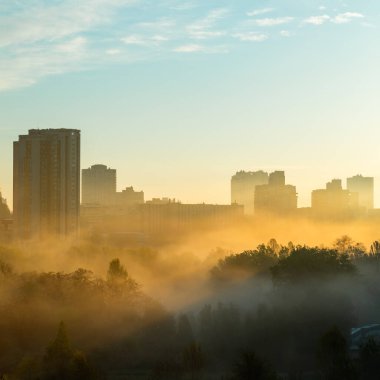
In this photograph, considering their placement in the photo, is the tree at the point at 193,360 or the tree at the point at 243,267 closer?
the tree at the point at 193,360

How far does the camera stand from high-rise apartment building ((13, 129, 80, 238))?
137 metres

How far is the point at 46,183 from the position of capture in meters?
139

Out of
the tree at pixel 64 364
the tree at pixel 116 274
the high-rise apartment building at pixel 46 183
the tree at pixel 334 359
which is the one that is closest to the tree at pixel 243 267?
the tree at pixel 116 274

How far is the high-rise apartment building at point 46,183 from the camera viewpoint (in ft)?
451

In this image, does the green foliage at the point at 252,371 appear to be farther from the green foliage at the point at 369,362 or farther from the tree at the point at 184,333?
the tree at the point at 184,333

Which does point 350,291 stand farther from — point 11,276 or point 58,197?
point 58,197

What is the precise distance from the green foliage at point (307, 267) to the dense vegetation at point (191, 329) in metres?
0.08

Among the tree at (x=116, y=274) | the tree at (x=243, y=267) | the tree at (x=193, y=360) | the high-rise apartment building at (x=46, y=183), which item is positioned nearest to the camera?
the tree at (x=193, y=360)

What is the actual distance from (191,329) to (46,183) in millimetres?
87025

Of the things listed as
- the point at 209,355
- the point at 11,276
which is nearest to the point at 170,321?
the point at 209,355

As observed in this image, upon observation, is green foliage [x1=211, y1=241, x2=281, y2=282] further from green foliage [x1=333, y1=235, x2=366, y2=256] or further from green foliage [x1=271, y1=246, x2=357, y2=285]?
green foliage [x1=333, y1=235, x2=366, y2=256]

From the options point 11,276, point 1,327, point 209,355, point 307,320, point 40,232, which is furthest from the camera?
point 40,232

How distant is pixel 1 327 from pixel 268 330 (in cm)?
1594

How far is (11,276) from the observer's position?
68.5 metres
